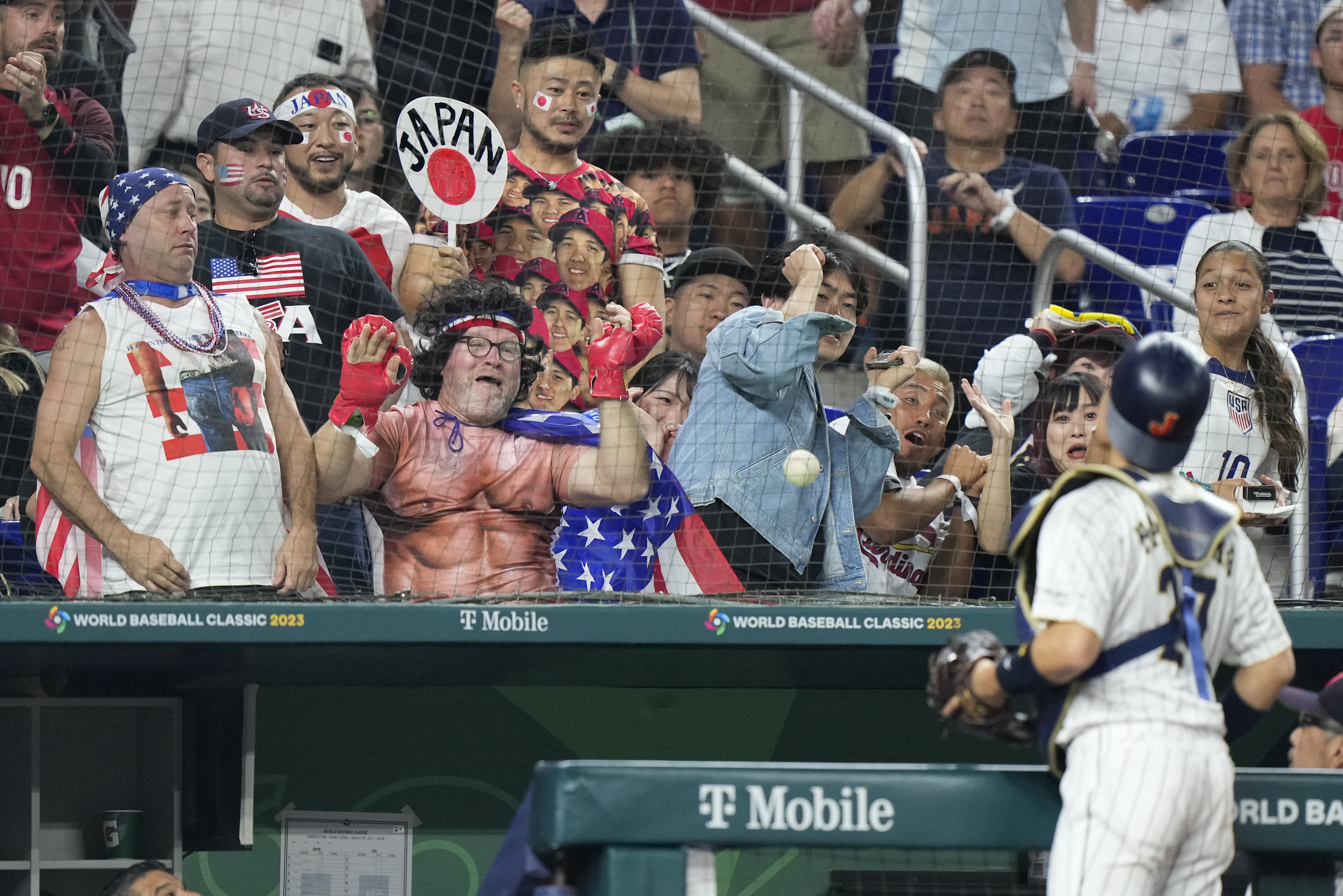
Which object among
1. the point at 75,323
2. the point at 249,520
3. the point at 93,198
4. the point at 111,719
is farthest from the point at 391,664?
the point at 93,198

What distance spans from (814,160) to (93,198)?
247 centimetres

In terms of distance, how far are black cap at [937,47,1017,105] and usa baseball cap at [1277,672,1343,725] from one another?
3.12 metres

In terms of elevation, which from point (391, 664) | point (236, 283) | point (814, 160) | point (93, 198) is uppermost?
point (814, 160)

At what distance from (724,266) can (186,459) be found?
1.76 meters

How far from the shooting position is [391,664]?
4.60 meters

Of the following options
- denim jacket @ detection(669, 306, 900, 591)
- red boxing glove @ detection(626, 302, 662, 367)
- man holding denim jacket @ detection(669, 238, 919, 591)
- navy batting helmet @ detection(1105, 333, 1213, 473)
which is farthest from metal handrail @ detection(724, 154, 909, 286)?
navy batting helmet @ detection(1105, 333, 1213, 473)

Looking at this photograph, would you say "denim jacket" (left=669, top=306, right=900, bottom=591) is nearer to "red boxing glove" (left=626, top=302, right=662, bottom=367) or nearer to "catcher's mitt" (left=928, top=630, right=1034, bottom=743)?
"red boxing glove" (left=626, top=302, right=662, bottom=367)

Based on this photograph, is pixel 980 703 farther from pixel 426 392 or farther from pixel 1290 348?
pixel 1290 348

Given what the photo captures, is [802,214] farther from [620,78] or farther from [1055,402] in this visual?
[1055,402]

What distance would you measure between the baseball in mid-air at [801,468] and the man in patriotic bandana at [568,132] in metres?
0.82

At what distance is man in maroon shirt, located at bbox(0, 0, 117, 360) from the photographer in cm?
478

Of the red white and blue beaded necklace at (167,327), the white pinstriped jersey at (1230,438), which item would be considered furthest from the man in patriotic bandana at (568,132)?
the white pinstriped jersey at (1230,438)

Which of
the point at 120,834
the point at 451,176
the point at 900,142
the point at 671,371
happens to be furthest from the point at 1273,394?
the point at 120,834

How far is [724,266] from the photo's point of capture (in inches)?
201
